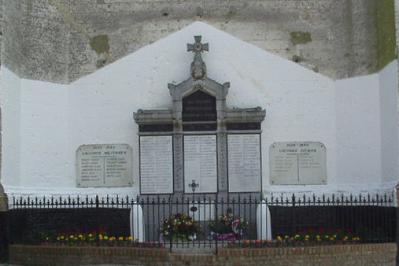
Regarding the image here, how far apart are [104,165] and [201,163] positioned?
2377 millimetres

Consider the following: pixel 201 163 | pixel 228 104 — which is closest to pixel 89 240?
pixel 201 163

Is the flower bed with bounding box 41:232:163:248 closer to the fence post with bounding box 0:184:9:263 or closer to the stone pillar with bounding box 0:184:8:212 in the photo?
the fence post with bounding box 0:184:9:263

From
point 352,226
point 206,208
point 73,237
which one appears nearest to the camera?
point 73,237

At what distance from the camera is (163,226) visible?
1527 centimetres

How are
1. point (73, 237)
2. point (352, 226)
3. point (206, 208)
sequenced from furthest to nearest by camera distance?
point (206, 208)
point (352, 226)
point (73, 237)

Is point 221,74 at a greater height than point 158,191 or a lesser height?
greater

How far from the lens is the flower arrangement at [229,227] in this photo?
14977mm

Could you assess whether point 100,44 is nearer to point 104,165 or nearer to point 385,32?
point 104,165

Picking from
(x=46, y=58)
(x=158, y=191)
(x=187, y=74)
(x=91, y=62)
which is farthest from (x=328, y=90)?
(x=46, y=58)

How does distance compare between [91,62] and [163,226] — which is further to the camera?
[91,62]

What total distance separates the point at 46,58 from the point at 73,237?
16.1ft

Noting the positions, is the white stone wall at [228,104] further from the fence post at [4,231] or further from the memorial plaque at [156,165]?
the fence post at [4,231]

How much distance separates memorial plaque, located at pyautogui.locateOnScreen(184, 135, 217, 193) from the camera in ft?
53.6

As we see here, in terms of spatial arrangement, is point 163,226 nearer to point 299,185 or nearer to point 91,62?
point 299,185
